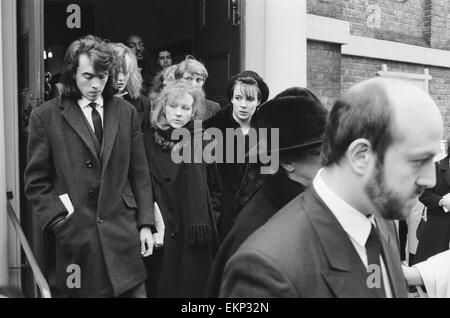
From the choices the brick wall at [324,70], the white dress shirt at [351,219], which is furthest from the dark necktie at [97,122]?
the brick wall at [324,70]

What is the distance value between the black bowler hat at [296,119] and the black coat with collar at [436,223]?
124 inches

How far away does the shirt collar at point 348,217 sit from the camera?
1.67 metres

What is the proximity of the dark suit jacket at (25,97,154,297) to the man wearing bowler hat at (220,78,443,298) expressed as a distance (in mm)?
1742

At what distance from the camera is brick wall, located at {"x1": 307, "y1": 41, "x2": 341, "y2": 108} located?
21.3 ft

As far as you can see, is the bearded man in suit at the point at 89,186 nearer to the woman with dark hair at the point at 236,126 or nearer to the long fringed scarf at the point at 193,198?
the long fringed scarf at the point at 193,198

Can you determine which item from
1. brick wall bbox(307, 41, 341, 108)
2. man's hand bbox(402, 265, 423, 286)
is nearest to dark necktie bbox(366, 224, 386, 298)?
man's hand bbox(402, 265, 423, 286)

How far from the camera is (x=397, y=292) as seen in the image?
1.79 m

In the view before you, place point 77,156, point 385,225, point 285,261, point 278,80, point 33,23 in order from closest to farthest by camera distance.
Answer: point 285,261 < point 385,225 < point 77,156 < point 33,23 < point 278,80

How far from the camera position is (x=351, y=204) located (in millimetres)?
1674

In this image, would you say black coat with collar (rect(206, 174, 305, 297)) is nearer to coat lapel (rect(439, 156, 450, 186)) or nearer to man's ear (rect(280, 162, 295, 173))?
man's ear (rect(280, 162, 295, 173))

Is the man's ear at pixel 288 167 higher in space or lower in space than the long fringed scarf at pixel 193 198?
higher
